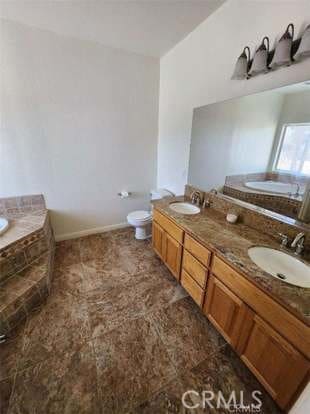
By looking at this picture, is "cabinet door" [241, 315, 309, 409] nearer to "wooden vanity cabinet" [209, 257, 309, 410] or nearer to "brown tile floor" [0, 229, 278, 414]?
"wooden vanity cabinet" [209, 257, 309, 410]

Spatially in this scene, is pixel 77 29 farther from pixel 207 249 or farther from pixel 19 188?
pixel 207 249

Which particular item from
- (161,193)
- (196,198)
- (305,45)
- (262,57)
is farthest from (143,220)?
(305,45)

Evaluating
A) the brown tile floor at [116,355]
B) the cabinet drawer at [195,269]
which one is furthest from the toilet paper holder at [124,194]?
the cabinet drawer at [195,269]

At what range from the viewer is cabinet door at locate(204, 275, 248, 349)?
118cm

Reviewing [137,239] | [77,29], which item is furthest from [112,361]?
[77,29]

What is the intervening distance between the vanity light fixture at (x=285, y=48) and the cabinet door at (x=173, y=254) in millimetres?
1565

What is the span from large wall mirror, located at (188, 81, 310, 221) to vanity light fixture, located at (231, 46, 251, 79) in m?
0.18

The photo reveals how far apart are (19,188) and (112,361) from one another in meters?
2.23

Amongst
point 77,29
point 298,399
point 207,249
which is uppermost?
point 77,29

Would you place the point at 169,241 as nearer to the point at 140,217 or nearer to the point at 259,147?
the point at 140,217

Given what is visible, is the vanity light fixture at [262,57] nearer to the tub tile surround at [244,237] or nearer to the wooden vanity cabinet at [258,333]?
the tub tile surround at [244,237]

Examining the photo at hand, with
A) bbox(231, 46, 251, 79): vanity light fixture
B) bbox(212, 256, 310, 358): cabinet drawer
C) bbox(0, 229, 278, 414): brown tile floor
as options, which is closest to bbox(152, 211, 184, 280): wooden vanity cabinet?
bbox(0, 229, 278, 414): brown tile floor

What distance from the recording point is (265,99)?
4.67ft

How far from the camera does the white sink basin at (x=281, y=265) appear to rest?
111 centimetres
